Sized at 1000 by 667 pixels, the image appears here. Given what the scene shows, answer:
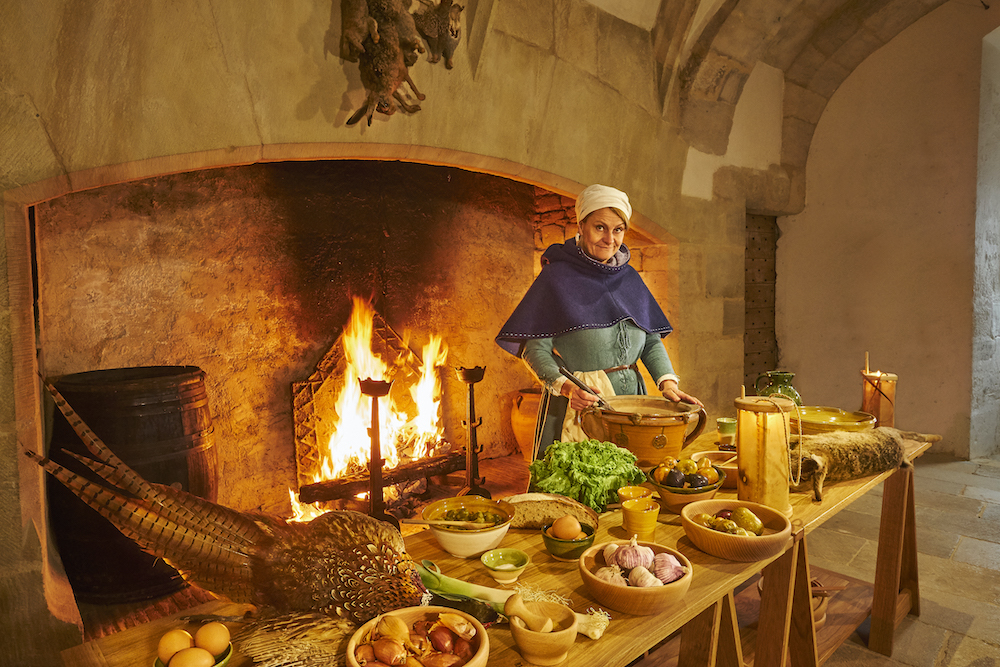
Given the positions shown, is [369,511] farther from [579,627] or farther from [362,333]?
[579,627]

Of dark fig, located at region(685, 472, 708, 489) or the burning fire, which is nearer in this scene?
dark fig, located at region(685, 472, 708, 489)

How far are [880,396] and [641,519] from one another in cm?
185

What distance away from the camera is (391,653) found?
3.64 ft

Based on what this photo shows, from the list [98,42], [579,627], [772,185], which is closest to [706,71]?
[772,185]

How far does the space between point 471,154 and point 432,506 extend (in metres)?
2.33

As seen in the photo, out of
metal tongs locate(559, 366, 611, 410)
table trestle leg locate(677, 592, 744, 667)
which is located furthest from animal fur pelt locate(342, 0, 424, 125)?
table trestle leg locate(677, 592, 744, 667)

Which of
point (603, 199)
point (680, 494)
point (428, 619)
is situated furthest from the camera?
point (603, 199)

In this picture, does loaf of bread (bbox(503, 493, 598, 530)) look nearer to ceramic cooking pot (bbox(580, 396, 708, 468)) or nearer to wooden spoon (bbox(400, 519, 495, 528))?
wooden spoon (bbox(400, 519, 495, 528))

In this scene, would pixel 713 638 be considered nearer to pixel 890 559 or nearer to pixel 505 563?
pixel 505 563

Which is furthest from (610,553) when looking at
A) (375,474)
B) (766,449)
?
(375,474)

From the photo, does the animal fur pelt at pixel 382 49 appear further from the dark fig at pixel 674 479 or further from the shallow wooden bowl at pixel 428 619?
the shallow wooden bowl at pixel 428 619

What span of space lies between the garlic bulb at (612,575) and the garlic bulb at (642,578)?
0.02 meters

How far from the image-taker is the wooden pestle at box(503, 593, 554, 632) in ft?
4.04

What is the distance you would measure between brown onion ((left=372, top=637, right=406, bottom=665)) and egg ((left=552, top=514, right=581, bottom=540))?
60 cm
